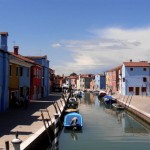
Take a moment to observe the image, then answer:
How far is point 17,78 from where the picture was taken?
4412cm

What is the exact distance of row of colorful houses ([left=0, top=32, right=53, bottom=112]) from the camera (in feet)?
115

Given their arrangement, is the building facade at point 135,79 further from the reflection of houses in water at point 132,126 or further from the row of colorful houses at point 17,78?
the reflection of houses in water at point 132,126

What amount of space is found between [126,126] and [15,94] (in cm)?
1409

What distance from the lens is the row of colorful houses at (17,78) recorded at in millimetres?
35156

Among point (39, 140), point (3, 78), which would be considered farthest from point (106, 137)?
point (3, 78)

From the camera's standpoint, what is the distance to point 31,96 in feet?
184

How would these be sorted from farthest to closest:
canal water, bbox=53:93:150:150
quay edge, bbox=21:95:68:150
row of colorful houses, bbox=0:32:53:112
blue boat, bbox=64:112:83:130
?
row of colorful houses, bbox=0:32:53:112, blue boat, bbox=64:112:83:130, canal water, bbox=53:93:150:150, quay edge, bbox=21:95:68:150

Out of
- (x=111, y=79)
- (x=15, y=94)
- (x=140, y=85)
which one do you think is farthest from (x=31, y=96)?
(x=111, y=79)

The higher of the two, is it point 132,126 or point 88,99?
point 88,99

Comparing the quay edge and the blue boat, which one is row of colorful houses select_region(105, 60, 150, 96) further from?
the quay edge

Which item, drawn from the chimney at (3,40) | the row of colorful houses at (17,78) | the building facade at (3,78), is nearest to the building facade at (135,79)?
the row of colorful houses at (17,78)

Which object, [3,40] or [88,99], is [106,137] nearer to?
[3,40]

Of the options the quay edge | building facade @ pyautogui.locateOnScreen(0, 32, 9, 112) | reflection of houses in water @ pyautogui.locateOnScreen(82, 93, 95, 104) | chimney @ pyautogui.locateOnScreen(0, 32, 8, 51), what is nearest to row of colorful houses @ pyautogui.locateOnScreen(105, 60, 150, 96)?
reflection of houses in water @ pyautogui.locateOnScreen(82, 93, 95, 104)

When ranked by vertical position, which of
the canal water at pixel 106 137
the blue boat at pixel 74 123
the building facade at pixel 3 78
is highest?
the building facade at pixel 3 78
